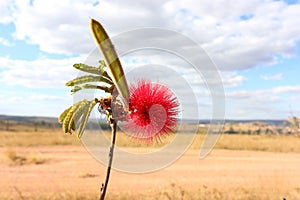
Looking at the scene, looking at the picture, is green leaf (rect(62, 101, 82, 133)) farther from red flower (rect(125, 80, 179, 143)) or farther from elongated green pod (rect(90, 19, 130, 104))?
elongated green pod (rect(90, 19, 130, 104))

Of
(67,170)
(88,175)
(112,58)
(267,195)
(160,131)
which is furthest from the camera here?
(67,170)

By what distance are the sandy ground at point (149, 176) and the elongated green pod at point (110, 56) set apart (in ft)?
29.6

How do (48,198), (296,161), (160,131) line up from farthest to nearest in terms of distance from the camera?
(296,161) < (48,198) < (160,131)

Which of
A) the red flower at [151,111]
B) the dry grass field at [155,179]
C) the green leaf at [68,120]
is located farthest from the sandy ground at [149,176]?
the red flower at [151,111]

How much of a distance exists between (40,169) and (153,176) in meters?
4.78

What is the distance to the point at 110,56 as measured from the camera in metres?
1.16

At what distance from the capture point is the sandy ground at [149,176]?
11.3 metres

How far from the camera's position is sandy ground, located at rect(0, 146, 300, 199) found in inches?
447

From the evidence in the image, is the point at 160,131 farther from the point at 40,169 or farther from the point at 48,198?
the point at 40,169

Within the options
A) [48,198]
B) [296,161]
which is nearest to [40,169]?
[48,198]

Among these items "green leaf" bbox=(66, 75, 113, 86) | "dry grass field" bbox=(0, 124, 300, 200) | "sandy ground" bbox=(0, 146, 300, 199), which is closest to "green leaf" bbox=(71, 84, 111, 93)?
"green leaf" bbox=(66, 75, 113, 86)

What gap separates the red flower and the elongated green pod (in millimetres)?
190

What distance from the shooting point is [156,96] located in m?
1.50

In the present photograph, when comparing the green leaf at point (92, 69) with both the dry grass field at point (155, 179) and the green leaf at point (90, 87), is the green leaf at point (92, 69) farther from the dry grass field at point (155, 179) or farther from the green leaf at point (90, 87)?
the dry grass field at point (155, 179)
